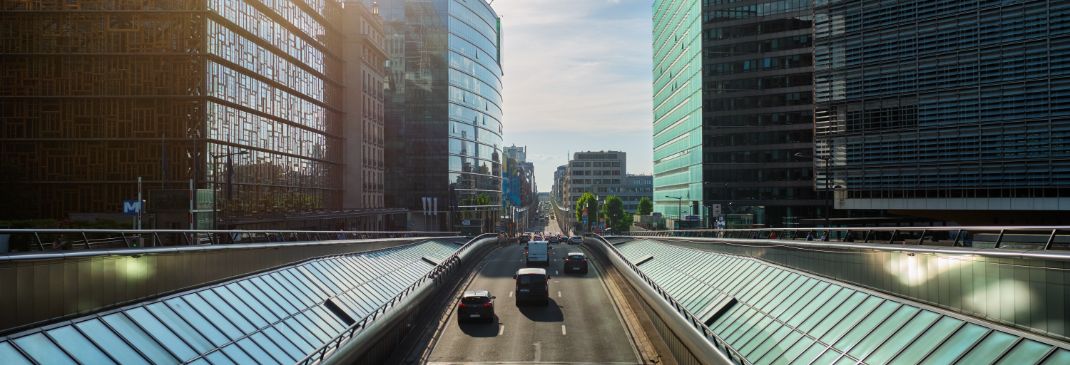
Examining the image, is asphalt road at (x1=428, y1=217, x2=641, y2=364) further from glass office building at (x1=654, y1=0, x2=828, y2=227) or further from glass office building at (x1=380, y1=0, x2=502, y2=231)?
glass office building at (x1=380, y1=0, x2=502, y2=231)

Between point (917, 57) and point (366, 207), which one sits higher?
point (917, 57)

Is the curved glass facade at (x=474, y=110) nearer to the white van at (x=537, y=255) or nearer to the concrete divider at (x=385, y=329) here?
the white van at (x=537, y=255)

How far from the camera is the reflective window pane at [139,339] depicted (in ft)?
45.2

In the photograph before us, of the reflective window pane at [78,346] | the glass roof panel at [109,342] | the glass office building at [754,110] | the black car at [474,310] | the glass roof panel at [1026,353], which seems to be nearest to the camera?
the glass roof panel at [1026,353]

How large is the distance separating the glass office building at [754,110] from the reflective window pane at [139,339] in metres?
98.0

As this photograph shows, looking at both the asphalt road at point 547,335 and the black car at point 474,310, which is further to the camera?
the black car at point 474,310

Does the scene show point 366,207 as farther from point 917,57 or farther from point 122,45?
point 917,57

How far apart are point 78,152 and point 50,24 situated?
10.6m

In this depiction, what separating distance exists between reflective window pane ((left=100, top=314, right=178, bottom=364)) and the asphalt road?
1373 cm

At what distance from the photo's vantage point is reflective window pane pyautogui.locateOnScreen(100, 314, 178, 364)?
1378cm

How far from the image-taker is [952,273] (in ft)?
45.8

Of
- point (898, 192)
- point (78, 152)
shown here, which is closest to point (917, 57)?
point (898, 192)

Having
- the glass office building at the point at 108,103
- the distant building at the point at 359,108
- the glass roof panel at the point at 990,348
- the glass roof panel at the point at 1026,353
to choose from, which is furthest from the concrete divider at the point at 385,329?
the distant building at the point at 359,108

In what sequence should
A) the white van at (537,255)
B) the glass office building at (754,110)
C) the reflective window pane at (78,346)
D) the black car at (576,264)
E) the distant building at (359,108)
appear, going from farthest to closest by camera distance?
the glass office building at (754,110) < the distant building at (359,108) < the white van at (537,255) < the black car at (576,264) < the reflective window pane at (78,346)
